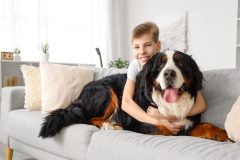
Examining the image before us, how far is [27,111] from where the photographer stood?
2234mm

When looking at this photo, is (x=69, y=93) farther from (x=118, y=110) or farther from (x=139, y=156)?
(x=139, y=156)

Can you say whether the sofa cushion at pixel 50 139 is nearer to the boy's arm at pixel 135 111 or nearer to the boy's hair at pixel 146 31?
the boy's arm at pixel 135 111

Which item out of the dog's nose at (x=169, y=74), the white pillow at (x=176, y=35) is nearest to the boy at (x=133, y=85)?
the dog's nose at (x=169, y=74)

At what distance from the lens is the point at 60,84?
7.21 feet

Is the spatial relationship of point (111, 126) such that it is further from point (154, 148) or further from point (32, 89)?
point (32, 89)

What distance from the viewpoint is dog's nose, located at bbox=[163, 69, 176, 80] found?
1.44 m

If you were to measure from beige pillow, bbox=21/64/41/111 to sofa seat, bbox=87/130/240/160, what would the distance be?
2.78 feet

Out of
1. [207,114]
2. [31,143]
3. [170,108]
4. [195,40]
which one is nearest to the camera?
[170,108]

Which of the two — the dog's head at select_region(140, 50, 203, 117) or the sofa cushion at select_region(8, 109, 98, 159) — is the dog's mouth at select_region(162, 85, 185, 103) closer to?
the dog's head at select_region(140, 50, 203, 117)

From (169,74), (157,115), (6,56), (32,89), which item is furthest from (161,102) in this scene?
(6,56)

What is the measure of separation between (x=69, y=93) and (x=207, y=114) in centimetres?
96

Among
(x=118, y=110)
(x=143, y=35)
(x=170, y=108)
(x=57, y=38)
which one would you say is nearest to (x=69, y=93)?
(x=118, y=110)

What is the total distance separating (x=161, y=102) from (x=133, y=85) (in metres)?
A: 0.22

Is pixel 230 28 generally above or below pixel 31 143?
above
